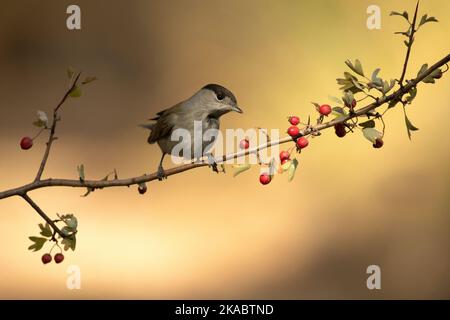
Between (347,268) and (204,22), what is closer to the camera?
(347,268)

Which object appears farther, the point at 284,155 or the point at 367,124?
the point at 284,155

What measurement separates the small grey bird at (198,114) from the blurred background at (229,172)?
6.42ft

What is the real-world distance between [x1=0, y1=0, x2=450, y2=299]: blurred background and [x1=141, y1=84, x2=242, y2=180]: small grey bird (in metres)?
1.96

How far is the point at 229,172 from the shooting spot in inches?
248

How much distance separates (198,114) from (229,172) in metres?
2.67

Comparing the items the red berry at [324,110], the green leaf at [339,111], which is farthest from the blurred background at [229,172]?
the green leaf at [339,111]

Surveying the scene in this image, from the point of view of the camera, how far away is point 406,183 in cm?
646

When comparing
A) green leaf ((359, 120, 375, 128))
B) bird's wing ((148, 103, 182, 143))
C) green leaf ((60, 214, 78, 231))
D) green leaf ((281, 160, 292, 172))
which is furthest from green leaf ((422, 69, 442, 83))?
bird's wing ((148, 103, 182, 143))

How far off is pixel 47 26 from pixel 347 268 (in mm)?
3819

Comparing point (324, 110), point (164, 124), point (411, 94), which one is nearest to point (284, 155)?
point (324, 110)

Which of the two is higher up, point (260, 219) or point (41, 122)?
point (260, 219)

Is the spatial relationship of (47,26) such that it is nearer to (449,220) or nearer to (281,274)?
(281,274)

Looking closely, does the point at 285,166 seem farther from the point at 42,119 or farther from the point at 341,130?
the point at 42,119

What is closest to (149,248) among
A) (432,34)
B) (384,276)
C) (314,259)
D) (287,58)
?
(314,259)
